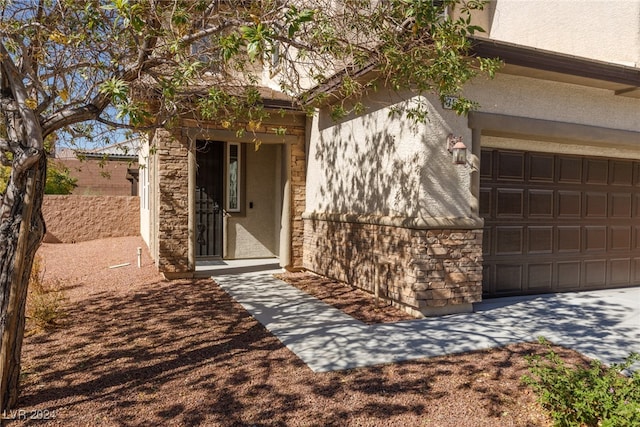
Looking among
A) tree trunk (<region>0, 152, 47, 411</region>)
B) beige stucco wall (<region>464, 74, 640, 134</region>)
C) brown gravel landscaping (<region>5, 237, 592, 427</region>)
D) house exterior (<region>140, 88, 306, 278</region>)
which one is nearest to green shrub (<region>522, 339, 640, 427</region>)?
brown gravel landscaping (<region>5, 237, 592, 427</region>)

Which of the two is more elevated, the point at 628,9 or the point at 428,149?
the point at 628,9

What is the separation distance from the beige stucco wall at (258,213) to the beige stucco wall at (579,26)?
654 centimetres

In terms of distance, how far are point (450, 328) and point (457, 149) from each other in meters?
2.54

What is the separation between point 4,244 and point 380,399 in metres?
3.48

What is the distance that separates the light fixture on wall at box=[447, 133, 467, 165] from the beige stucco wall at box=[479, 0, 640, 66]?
4.24 metres

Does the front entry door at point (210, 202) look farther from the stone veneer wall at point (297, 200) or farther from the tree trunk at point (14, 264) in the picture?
the tree trunk at point (14, 264)

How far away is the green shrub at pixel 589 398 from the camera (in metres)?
3.07

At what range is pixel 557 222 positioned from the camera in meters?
8.29

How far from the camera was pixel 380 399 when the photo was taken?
3975mm

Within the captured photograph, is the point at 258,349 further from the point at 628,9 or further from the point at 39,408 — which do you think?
the point at 628,9

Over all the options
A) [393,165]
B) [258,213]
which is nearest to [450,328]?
[393,165]

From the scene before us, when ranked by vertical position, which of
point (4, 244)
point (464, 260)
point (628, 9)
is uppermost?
point (628, 9)

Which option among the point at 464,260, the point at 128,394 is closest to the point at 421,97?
the point at 464,260

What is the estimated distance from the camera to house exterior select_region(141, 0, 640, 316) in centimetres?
668
